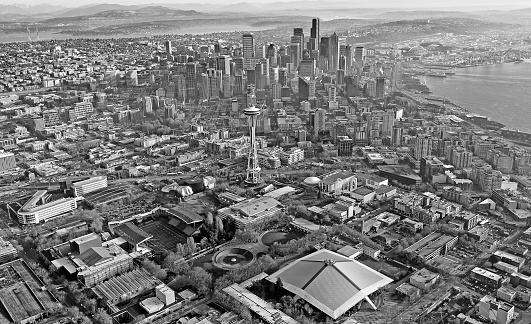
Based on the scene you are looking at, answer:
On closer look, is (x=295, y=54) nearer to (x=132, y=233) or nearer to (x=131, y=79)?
(x=131, y=79)

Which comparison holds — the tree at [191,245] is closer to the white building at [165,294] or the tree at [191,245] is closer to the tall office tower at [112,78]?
the white building at [165,294]

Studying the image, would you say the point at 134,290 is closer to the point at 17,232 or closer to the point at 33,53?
the point at 17,232

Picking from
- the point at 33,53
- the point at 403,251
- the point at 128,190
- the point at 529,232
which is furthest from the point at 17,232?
the point at 33,53

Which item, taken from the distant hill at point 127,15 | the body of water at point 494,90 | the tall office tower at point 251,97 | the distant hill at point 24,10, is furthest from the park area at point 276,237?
the distant hill at point 24,10

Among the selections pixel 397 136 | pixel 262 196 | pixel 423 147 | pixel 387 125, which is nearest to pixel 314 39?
pixel 387 125

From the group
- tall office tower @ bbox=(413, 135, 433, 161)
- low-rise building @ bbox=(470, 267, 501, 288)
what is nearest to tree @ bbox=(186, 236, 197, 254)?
low-rise building @ bbox=(470, 267, 501, 288)

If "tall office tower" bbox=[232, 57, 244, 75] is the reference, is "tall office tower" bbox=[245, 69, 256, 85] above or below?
below

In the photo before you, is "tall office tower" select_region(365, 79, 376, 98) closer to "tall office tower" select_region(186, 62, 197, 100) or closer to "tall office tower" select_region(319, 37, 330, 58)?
"tall office tower" select_region(319, 37, 330, 58)
